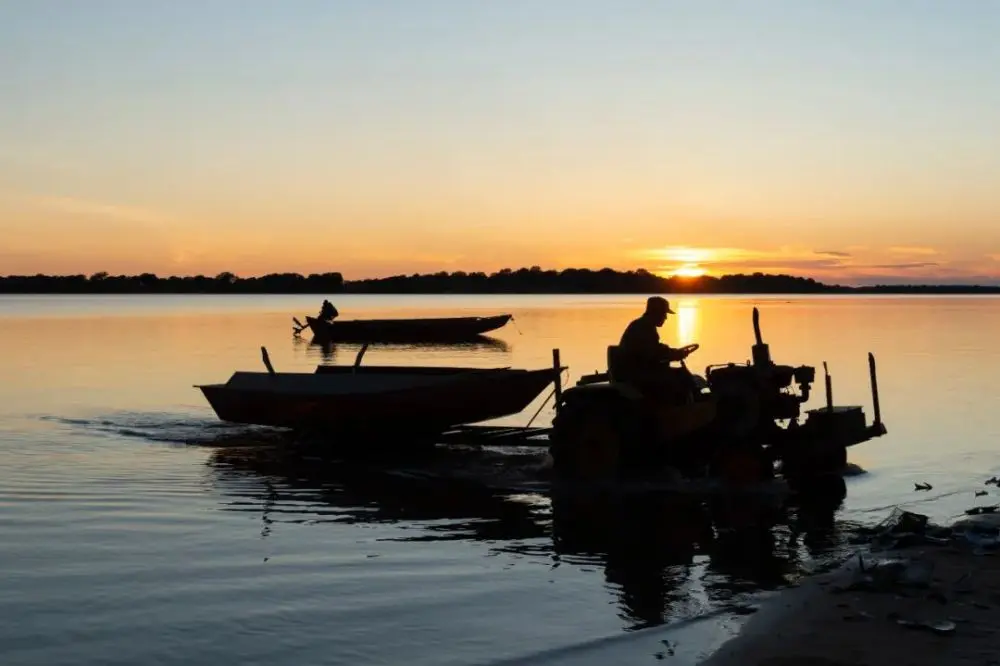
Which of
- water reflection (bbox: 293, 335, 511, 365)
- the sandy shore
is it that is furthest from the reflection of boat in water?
the sandy shore

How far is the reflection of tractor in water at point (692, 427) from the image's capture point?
1073 centimetres

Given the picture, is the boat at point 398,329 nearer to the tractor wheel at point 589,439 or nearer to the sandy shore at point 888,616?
the tractor wheel at point 589,439

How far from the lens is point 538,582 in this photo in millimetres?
7836

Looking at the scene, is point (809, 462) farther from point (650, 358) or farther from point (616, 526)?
point (616, 526)

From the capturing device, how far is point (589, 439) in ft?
36.3

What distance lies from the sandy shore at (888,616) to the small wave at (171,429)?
10.7 meters

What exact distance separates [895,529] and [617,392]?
9.73 feet

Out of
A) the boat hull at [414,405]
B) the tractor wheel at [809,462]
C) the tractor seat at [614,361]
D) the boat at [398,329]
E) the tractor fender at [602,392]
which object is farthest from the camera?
the boat at [398,329]

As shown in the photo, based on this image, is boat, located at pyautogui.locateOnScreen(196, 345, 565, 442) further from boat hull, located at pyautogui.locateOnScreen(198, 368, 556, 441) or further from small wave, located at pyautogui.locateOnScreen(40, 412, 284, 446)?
small wave, located at pyautogui.locateOnScreen(40, 412, 284, 446)

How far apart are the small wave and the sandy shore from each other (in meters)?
10.7

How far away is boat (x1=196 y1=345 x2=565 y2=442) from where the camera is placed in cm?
1420

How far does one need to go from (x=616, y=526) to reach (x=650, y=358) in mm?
1888

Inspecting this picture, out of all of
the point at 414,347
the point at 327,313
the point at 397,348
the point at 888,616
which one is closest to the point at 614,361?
the point at 888,616

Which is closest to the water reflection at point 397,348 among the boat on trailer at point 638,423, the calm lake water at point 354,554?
the calm lake water at point 354,554
